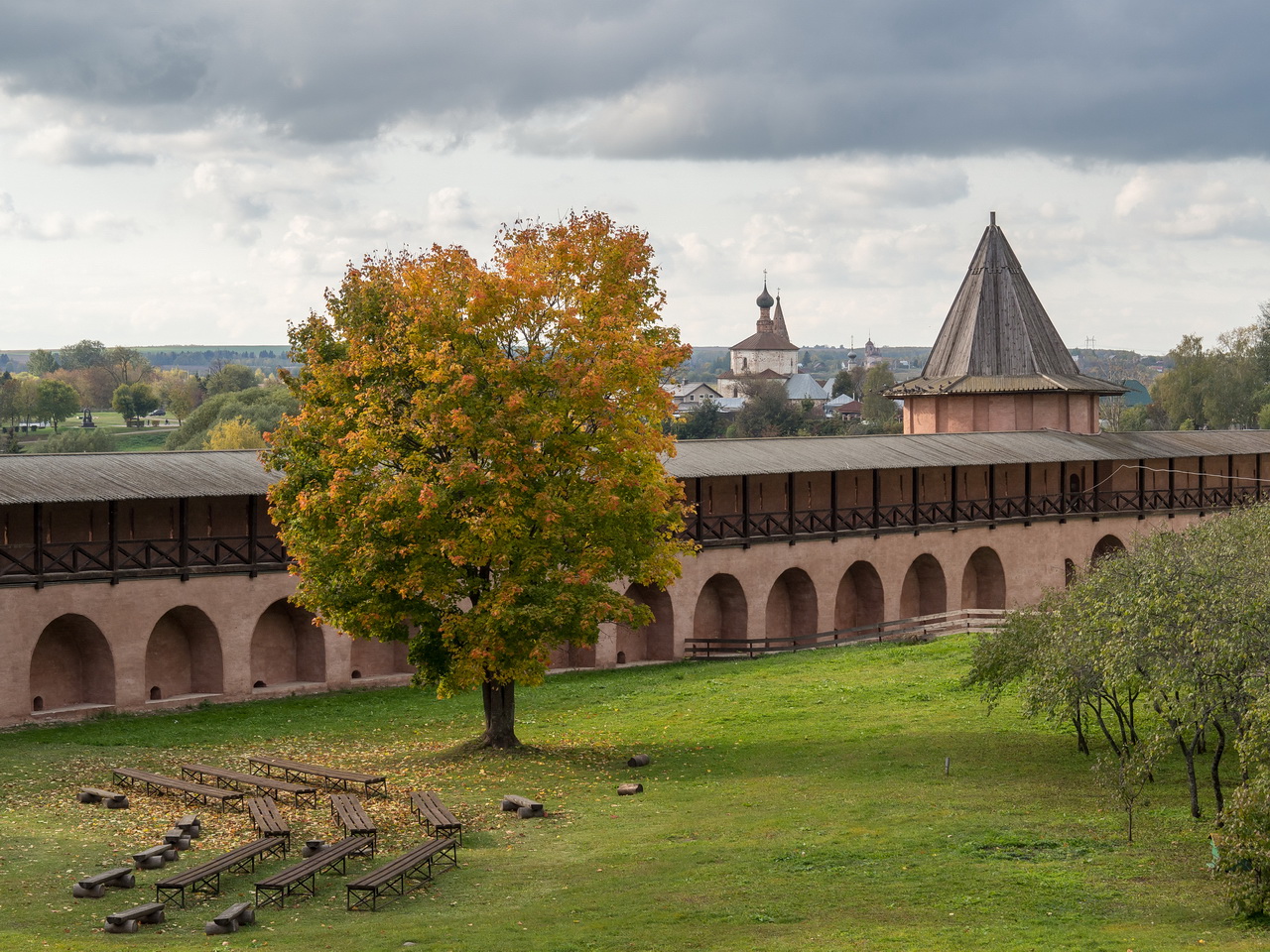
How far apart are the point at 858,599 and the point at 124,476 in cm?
1929

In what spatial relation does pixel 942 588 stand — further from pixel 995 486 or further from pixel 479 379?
pixel 479 379

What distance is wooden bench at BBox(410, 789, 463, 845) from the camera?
16.5 meters

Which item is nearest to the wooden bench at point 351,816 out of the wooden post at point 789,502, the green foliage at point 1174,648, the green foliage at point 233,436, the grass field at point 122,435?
the green foliage at point 1174,648

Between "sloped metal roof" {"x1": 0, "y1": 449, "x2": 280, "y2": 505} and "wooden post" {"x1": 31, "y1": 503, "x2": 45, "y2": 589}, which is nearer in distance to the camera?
"sloped metal roof" {"x1": 0, "y1": 449, "x2": 280, "y2": 505}

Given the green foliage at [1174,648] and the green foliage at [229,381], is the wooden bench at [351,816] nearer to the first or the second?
the green foliage at [1174,648]

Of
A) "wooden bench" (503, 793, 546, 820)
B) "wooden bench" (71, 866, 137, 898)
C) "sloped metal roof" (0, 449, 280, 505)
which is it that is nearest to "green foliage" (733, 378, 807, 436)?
"sloped metal roof" (0, 449, 280, 505)

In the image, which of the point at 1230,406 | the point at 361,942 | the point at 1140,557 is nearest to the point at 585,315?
the point at 1140,557

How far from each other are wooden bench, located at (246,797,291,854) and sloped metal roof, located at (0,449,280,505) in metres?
9.65

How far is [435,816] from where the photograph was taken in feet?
54.9

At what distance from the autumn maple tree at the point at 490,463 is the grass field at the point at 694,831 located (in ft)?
7.36

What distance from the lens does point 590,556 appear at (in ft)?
68.4

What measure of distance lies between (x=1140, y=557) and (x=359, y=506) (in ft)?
33.1

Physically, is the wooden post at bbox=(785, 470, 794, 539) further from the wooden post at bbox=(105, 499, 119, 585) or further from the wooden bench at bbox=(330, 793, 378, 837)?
the wooden bench at bbox=(330, 793, 378, 837)

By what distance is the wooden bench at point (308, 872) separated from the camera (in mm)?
14247
